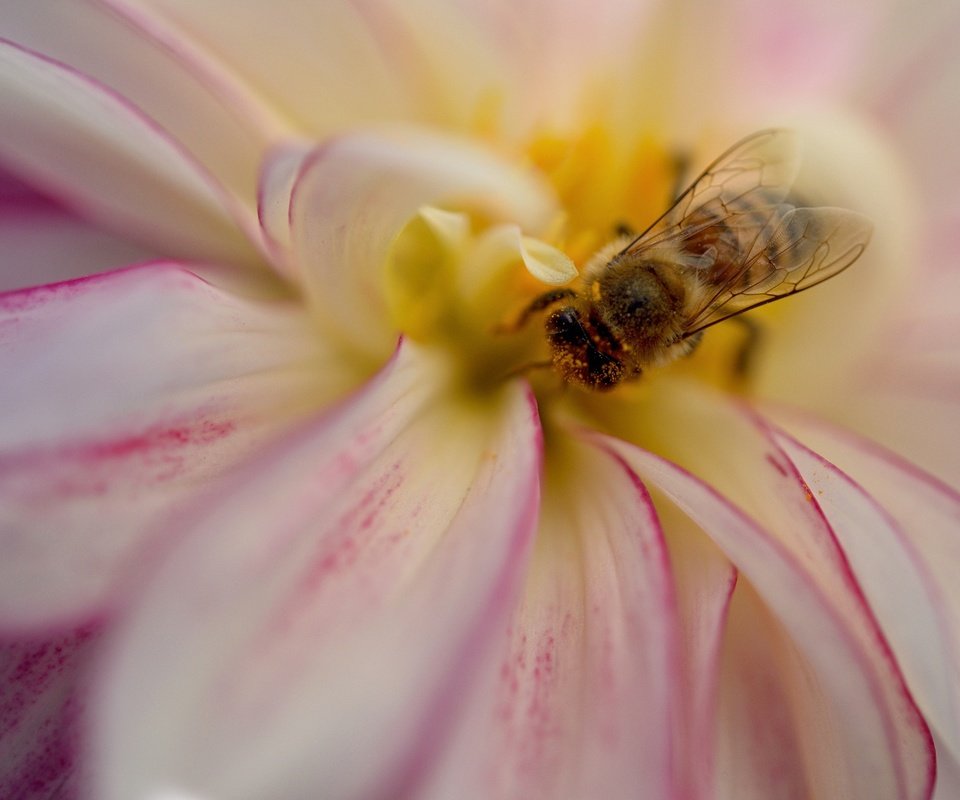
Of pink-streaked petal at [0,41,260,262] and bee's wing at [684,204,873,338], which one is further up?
pink-streaked petal at [0,41,260,262]

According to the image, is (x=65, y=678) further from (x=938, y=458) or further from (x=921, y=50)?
(x=921, y=50)

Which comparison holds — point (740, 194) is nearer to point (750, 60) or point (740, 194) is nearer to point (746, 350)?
point (746, 350)

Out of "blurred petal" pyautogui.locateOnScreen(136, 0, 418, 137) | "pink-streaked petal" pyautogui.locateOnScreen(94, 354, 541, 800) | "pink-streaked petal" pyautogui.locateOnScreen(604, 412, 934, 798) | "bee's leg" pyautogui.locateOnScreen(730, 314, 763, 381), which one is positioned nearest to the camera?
"pink-streaked petal" pyautogui.locateOnScreen(94, 354, 541, 800)

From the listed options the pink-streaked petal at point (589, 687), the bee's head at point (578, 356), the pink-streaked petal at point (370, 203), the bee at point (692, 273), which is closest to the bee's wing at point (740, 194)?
the bee at point (692, 273)

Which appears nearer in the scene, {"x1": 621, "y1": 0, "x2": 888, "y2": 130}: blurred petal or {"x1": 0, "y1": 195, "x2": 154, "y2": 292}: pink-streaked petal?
{"x1": 0, "y1": 195, "x2": 154, "y2": 292}: pink-streaked petal

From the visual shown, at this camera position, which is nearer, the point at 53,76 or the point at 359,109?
the point at 53,76

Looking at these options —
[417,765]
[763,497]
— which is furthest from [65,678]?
[763,497]

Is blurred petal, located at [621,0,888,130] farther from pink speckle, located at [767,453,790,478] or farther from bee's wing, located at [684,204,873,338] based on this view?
pink speckle, located at [767,453,790,478]

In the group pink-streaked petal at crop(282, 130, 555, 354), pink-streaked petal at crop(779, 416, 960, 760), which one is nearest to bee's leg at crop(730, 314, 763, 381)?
pink-streaked petal at crop(779, 416, 960, 760)
